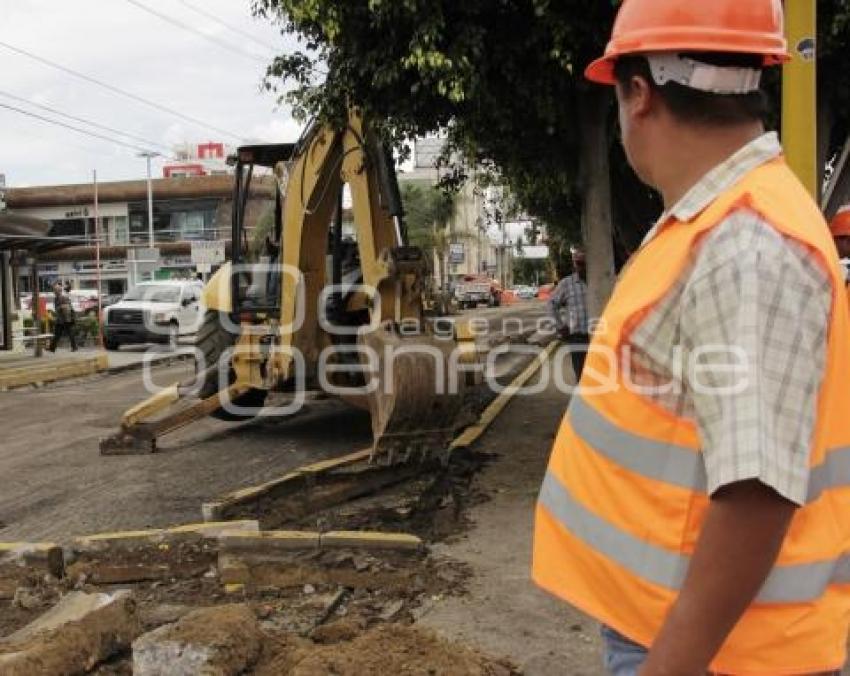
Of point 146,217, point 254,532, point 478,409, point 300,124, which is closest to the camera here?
point 254,532

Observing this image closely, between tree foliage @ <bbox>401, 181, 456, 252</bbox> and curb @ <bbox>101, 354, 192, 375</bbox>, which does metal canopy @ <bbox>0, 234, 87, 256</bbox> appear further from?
tree foliage @ <bbox>401, 181, 456, 252</bbox>

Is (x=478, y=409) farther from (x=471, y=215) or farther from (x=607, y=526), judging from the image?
(x=471, y=215)

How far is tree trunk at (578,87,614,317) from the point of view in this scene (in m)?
7.45

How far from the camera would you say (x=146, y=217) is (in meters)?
59.1

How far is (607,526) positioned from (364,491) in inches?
232

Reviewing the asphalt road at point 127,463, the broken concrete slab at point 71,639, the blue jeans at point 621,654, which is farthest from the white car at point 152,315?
the blue jeans at point 621,654

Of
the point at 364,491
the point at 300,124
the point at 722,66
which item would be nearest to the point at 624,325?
the point at 722,66

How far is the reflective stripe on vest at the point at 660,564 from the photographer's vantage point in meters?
1.39

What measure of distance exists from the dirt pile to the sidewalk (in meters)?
14.3

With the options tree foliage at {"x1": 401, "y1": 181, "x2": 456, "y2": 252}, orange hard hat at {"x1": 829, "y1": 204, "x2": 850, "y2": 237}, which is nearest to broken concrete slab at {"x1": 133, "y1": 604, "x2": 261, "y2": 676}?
orange hard hat at {"x1": 829, "y1": 204, "x2": 850, "y2": 237}

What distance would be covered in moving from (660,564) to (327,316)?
8047 millimetres

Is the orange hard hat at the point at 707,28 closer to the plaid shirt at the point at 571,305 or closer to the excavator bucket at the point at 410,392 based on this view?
the excavator bucket at the point at 410,392

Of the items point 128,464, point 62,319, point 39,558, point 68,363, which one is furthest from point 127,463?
point 62,319

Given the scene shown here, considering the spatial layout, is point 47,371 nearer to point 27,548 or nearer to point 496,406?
point 496,406
